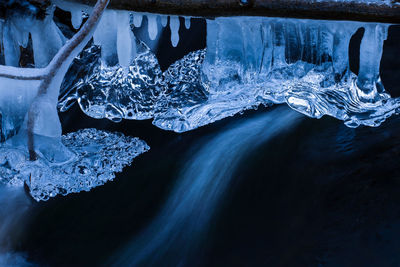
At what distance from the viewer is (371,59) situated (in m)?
1.74

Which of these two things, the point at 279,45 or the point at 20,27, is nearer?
the point at 20,27

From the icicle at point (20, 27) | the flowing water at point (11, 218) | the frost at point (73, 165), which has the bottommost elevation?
the flowing water at point (11, 218)

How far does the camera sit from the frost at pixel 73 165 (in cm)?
164

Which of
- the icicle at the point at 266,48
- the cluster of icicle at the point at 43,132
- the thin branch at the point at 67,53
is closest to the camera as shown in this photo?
the thin branch at the point at 67,53

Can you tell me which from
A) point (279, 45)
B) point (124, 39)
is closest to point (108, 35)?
point (124, 39)

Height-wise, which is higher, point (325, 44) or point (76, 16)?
point (76, 16)

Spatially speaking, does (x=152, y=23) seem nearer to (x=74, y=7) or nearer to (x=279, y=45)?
(x=74, y=7)

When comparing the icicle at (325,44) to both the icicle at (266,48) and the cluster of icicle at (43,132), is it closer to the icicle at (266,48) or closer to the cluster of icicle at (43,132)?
the icicle at (266,48)

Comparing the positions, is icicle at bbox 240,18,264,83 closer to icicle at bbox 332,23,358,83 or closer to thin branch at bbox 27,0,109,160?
icicle at bbox 332,23,358,83

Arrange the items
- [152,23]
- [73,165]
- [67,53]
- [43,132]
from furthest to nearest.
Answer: [73,165] → [152,23] → [43,132] → [67,53]

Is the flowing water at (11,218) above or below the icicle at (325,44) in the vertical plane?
below

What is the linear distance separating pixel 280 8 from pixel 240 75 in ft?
1.96

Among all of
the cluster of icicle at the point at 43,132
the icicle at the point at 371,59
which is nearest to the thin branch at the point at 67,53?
the cluster of icicle at the point at 43,132

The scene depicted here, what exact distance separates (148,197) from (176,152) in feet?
1.13
